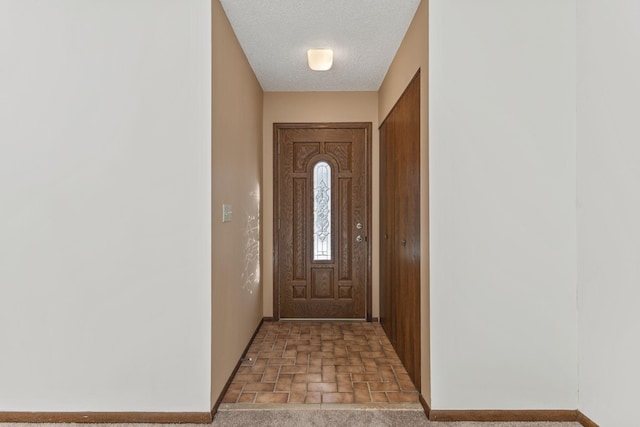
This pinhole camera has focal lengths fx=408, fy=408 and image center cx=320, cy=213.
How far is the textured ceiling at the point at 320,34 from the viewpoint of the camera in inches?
104

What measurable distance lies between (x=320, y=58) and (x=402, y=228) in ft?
5.01

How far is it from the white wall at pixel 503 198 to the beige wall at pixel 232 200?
1298mm

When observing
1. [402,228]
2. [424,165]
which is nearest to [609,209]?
[424,165]

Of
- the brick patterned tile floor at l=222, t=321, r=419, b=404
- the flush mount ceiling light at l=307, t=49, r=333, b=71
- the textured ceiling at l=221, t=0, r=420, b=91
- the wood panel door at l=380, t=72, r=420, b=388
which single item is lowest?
the brick patterned tile floor at l=222, t=321, r=419, b=404

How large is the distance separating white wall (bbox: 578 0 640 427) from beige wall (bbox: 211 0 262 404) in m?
2.10

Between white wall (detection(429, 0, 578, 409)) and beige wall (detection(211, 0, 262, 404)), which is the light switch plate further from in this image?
white wall (detection(429, 0, 578, 409))

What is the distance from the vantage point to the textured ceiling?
2648mm

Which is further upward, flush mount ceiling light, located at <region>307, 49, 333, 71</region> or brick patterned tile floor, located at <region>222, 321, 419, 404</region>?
flush mount ceiling light, located at <region>307, 49, 333, 71</region>
